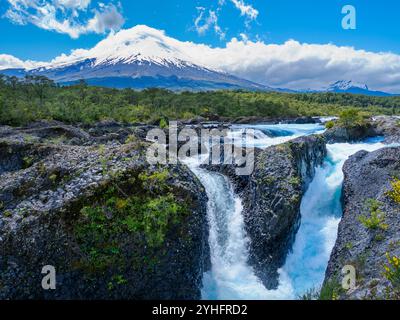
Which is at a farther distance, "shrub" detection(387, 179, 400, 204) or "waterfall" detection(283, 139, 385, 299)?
"waterfall" detection(283, 139, 385, 299)

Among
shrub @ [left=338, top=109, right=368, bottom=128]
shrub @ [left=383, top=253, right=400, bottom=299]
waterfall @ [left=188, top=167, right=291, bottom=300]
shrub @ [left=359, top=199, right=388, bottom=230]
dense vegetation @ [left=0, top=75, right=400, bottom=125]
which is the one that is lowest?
waterfall @ [left=188, top=167, right=291, bottom=300]

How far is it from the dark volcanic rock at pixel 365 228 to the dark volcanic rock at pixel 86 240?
521 cm

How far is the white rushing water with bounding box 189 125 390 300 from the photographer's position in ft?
45.0

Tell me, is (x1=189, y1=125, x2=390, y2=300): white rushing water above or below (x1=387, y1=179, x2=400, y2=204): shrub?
below

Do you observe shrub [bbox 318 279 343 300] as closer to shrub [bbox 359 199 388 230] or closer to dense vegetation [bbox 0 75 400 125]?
shrub [bbox 359 199 388 230]

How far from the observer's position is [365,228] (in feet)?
43.1

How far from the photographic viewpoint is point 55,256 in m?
10.3

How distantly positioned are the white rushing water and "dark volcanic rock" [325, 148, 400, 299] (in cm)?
88

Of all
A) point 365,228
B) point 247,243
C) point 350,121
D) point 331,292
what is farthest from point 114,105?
point 331,292

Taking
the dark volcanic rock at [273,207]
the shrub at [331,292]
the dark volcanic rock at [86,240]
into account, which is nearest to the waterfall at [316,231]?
the dark volcanic rock at [273,207]

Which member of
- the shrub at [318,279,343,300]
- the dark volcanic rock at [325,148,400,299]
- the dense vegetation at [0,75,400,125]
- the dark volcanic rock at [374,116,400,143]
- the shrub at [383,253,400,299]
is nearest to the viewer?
the shrub at [383,253,400,299]

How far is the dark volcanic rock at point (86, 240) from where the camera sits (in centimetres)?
1016

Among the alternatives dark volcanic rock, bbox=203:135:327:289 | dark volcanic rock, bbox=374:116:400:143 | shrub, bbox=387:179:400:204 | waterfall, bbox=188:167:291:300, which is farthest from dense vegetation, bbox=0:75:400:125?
shrub, bbox=387:179:400:204
